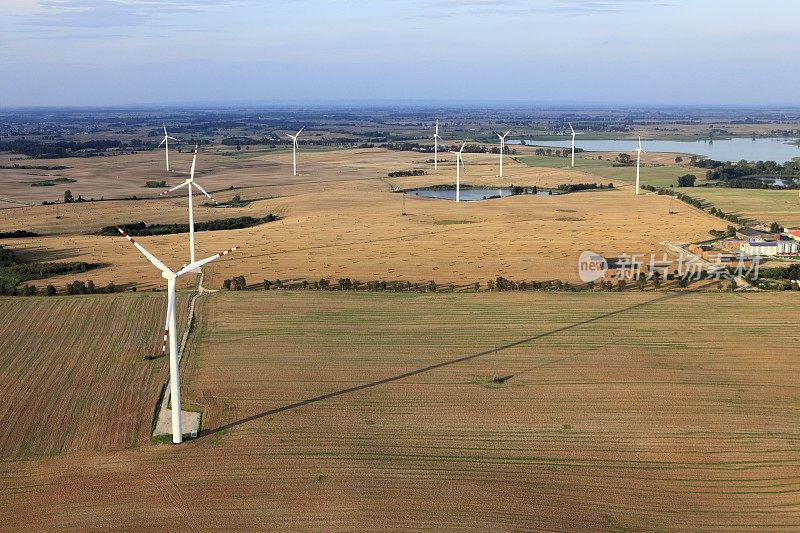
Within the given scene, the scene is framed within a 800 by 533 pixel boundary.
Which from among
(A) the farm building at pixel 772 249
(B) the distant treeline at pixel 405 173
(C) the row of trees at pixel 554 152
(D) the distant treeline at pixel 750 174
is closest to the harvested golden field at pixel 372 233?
(A) the farm building at pixel 772 249

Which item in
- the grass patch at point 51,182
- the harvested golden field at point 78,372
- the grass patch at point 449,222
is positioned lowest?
the harvested golden field at point 78,372

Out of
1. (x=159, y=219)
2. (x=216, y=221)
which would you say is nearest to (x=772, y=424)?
(x=216, y=221)


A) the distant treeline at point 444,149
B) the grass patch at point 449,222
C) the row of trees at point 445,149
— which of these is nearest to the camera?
the grass patch at point 449,222

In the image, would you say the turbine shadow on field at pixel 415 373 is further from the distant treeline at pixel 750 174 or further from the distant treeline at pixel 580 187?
the distant treeline at pixel 750 174

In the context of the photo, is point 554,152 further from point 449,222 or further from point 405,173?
point 449,222

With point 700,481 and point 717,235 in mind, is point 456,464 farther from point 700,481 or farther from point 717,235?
point 717,235

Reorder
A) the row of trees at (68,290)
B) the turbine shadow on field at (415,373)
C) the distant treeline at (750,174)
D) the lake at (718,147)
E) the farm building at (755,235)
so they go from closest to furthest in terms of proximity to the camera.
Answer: the turbine shadow on field at (415,373), the row of trees at (68,290), the farm building at (755,235), the distant treeline at (750,174), the lake at (718,147)
